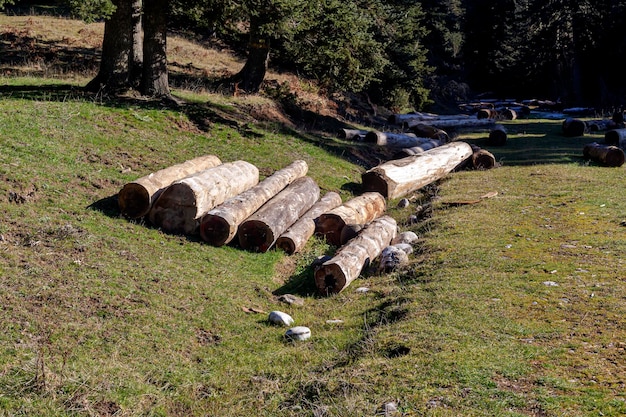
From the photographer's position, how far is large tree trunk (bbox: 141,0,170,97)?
59.7 feet

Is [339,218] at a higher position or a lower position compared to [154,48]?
lower

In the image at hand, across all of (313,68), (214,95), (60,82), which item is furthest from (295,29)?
(60,82)

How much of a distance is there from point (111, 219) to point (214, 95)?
11.7 m

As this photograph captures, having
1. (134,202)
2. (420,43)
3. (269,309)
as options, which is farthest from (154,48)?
(420,43)

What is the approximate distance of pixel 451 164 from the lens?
64.3 feet

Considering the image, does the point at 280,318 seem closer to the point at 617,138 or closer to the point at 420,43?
the point at 617,138

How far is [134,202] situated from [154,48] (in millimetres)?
8201

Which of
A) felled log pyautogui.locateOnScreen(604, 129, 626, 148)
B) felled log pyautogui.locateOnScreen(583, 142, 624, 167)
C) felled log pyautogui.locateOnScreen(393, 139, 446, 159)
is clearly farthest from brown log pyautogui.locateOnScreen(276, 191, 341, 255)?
felled log pyautogui.locateOnScreen(604, 129, 626, 148)

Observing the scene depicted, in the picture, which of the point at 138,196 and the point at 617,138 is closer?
the point at 138,196

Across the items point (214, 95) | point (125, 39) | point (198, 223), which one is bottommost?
point (198, 223)

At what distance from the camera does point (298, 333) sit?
8312 millimetres

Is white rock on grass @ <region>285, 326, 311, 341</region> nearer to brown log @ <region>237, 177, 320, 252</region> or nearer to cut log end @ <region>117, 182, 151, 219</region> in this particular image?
brown log @ <region>237, 177, 320, 252</region>

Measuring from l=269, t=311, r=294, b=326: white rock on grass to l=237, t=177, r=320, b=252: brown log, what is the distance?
2.83 metres

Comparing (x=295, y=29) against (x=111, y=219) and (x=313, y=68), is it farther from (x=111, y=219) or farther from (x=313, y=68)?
(x=111, y=219)
